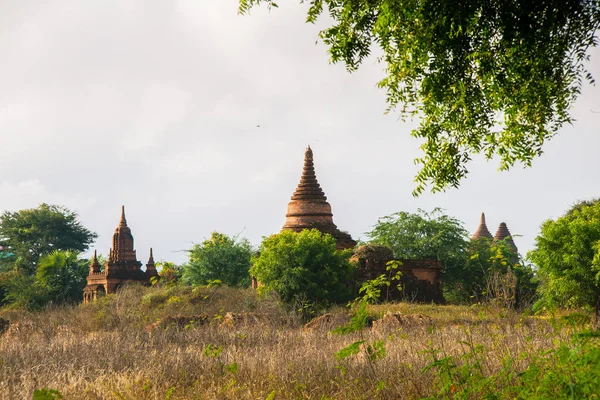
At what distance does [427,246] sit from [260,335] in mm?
24153

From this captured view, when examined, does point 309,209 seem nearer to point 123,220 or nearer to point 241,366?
point 123,220

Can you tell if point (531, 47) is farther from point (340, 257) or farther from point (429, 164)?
point (340, 257)

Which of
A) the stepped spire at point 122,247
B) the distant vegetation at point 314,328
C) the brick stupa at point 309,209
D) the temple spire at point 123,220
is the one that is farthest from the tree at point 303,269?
the temple spire at point 123,220

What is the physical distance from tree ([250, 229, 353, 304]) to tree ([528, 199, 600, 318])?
664 cm

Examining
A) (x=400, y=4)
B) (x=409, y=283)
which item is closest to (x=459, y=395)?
(x=400, y=4)

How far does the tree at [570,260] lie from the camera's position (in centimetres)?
2238

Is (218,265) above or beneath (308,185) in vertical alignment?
beneath

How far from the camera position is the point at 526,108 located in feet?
33.2

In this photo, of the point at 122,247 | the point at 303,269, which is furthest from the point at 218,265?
the point at 303,269

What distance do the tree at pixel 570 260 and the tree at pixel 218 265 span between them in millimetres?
16603

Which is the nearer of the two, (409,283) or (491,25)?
(491,25)

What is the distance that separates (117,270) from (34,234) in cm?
1552

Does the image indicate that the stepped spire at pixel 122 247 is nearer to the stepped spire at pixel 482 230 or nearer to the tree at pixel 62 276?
the tree at pixel 62 276

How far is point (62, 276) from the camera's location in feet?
136
